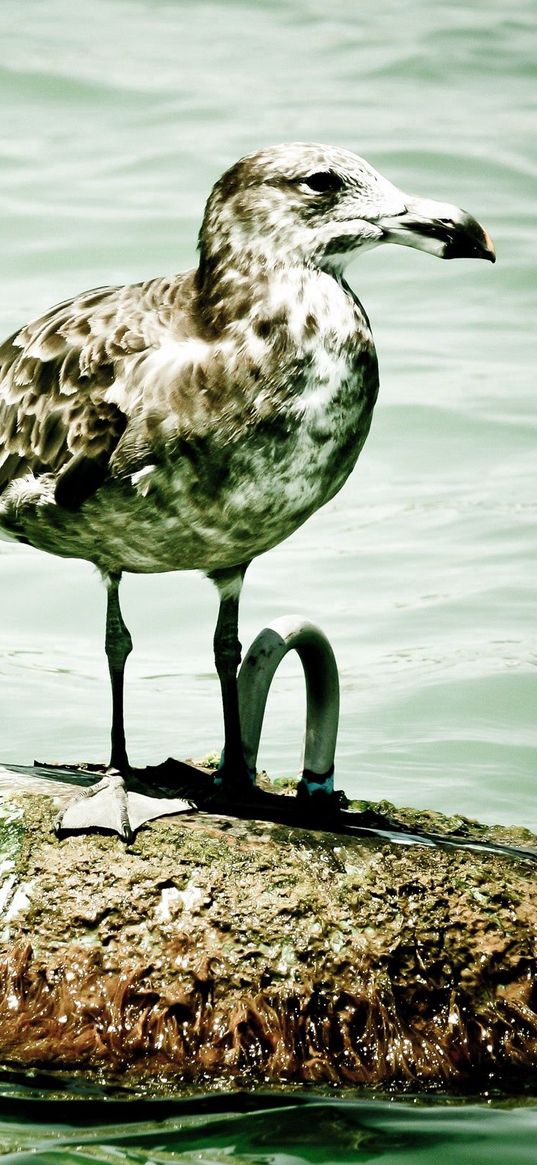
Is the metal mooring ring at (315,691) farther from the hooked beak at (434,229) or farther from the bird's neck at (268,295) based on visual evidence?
the hooked beak at (434,229)

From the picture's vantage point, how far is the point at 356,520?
11938 millimetres

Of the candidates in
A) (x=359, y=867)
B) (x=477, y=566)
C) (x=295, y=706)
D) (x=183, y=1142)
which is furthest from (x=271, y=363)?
(x=477, y=566)

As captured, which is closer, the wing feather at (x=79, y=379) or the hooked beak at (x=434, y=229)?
the hooked beak at (x=434, y=229)

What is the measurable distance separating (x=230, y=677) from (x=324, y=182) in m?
1.65

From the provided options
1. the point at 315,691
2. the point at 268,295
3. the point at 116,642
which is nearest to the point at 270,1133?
the point at 315,691

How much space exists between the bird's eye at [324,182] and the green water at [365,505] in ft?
8.34

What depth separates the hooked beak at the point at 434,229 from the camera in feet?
16.9

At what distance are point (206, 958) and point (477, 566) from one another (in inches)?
271

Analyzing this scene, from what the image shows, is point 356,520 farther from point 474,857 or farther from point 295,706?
point 474,857

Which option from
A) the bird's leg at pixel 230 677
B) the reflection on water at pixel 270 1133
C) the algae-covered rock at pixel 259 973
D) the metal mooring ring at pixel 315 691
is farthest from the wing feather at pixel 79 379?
the reflection on water at pixel 270 1133

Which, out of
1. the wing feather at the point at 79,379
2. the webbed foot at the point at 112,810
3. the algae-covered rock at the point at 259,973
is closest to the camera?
the algae-covered rock at the point at 259,973

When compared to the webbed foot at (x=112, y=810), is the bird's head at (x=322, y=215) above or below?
above

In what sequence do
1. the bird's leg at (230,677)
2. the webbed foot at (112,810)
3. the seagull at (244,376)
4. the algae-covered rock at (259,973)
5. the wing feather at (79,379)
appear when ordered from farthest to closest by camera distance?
1. the bird's leg at (230,677)
2. the wing feather at (79,379)
3. the seagull at (244,376)
4. the webbed foot at (112,810)
5. the algae-covered rock at (259,973)

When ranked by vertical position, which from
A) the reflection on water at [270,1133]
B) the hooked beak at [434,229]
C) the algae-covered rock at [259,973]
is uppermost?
the hooked beak at [434,229]
